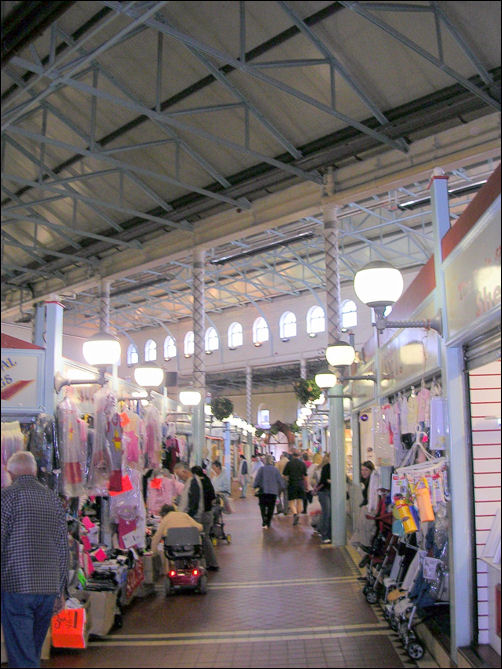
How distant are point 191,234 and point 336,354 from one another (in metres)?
7.57

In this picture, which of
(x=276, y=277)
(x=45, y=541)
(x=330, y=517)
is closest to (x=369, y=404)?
(x=330, y=517)

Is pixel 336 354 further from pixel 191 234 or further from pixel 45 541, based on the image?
pixel 191 234

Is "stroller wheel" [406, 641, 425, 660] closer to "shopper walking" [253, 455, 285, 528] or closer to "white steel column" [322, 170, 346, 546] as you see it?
"white steel column" [322, 170, 346, 546]

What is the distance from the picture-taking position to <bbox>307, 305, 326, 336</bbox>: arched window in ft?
98.2

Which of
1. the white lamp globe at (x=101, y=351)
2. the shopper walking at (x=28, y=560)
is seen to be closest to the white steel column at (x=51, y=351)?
→ the shopper walking at (x=28, y=560)

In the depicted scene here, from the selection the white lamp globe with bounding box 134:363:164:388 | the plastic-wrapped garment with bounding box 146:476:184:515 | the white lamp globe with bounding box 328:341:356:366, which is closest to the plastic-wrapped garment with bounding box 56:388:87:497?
the plastic-wrapped garment with bounding box 146:476:184:515

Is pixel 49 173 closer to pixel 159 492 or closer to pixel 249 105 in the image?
pixel 249 105

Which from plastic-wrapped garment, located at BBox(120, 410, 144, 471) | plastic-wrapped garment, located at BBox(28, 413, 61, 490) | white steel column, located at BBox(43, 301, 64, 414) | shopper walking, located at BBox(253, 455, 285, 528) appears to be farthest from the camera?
shopper walking, located at BBox(253, 455, 285, 528)

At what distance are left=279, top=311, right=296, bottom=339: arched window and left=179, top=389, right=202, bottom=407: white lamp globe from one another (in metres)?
15.9

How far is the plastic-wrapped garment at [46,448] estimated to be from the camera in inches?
231

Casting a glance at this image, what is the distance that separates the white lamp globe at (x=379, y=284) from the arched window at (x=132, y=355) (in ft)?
107

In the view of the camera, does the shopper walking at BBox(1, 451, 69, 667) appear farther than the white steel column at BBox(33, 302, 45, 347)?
No

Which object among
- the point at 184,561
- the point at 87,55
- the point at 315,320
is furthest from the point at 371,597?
the point at 315,320

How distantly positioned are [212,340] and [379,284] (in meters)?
29.2
